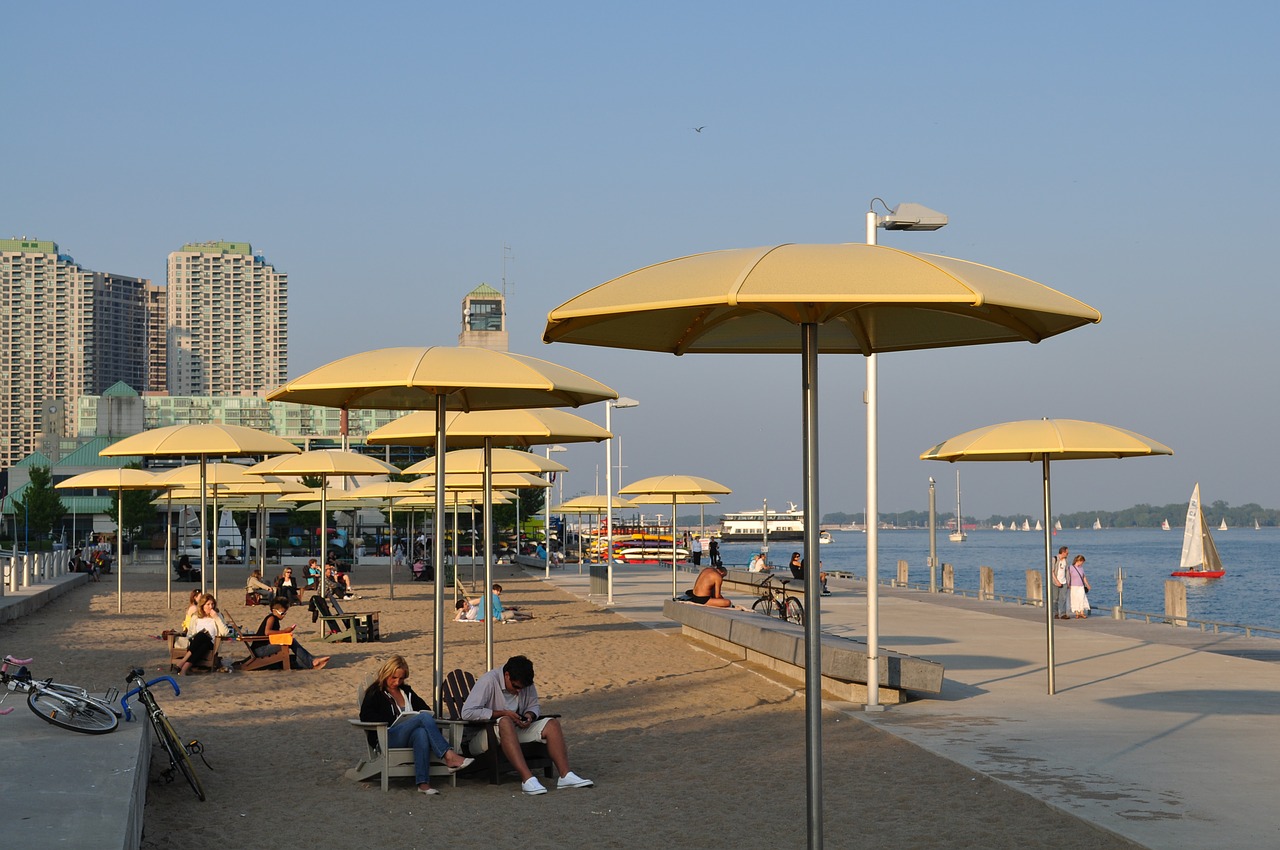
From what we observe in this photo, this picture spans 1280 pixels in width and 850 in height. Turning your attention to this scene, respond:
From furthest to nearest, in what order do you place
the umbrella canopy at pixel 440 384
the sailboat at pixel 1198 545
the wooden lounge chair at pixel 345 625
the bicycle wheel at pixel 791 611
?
1. the sailboat at pixel 1198 545
2. the bicycle wheel at pixel 791 611
3. the wooden lounge chair at pixel 345 625
4. the umbrella canopy at pixel 440 384

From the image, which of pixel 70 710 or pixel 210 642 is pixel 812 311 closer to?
pixel 70 710

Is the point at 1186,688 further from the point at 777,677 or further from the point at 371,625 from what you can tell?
the point at 371,625

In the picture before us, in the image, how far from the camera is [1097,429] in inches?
489

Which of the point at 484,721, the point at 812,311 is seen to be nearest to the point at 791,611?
the point at 484,721

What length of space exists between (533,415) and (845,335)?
6.75 meters

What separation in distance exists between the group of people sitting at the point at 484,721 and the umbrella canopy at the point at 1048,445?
5.64 meters

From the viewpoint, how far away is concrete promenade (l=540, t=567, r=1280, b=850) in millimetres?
7438

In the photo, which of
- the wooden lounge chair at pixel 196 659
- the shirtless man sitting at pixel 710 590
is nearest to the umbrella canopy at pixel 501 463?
the shirtless man sitting at pixel 710 590

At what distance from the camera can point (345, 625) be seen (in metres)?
18.8

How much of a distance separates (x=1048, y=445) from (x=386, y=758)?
6.84m

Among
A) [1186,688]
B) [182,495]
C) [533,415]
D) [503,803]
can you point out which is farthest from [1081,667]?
[182,495]

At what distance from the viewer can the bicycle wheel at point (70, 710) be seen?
8023 mm

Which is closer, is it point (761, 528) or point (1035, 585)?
point (1035, 585)

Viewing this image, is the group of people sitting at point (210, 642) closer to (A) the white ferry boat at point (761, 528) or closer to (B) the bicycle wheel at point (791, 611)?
(B) the bicycle wheel at point (791, 611)
